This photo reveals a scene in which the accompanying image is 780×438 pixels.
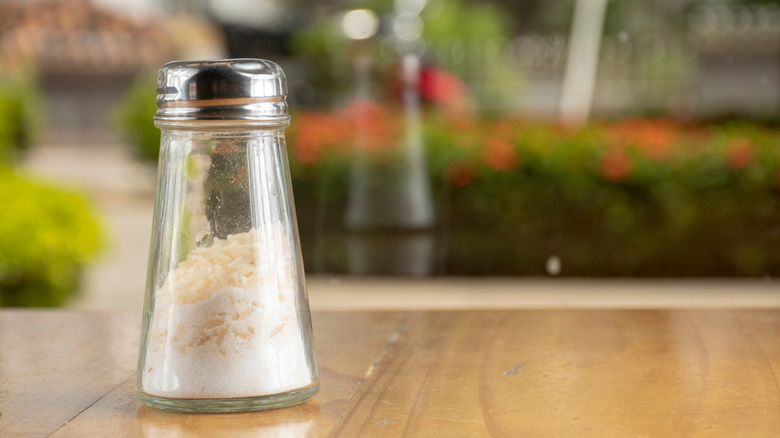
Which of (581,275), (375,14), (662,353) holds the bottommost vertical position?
(581,275)

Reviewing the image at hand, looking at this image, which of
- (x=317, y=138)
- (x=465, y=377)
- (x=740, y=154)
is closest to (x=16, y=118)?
(x=317, y=138)

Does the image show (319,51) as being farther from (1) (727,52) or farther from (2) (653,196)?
(1) (727,52)

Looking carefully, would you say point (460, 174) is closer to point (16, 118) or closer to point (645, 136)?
point (645, 136)

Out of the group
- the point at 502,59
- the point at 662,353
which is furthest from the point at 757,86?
the point at 662,353

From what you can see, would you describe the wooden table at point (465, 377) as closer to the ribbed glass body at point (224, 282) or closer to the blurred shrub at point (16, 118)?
the ribbed glass body at point (224, 282)

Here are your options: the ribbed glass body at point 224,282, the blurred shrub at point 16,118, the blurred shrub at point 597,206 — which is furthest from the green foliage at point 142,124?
the ribbed glass body at point 224,282

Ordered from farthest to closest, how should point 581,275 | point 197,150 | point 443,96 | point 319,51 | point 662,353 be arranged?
point 319,51
point 443,96
point 581,275
point 662,353
point 197,150
